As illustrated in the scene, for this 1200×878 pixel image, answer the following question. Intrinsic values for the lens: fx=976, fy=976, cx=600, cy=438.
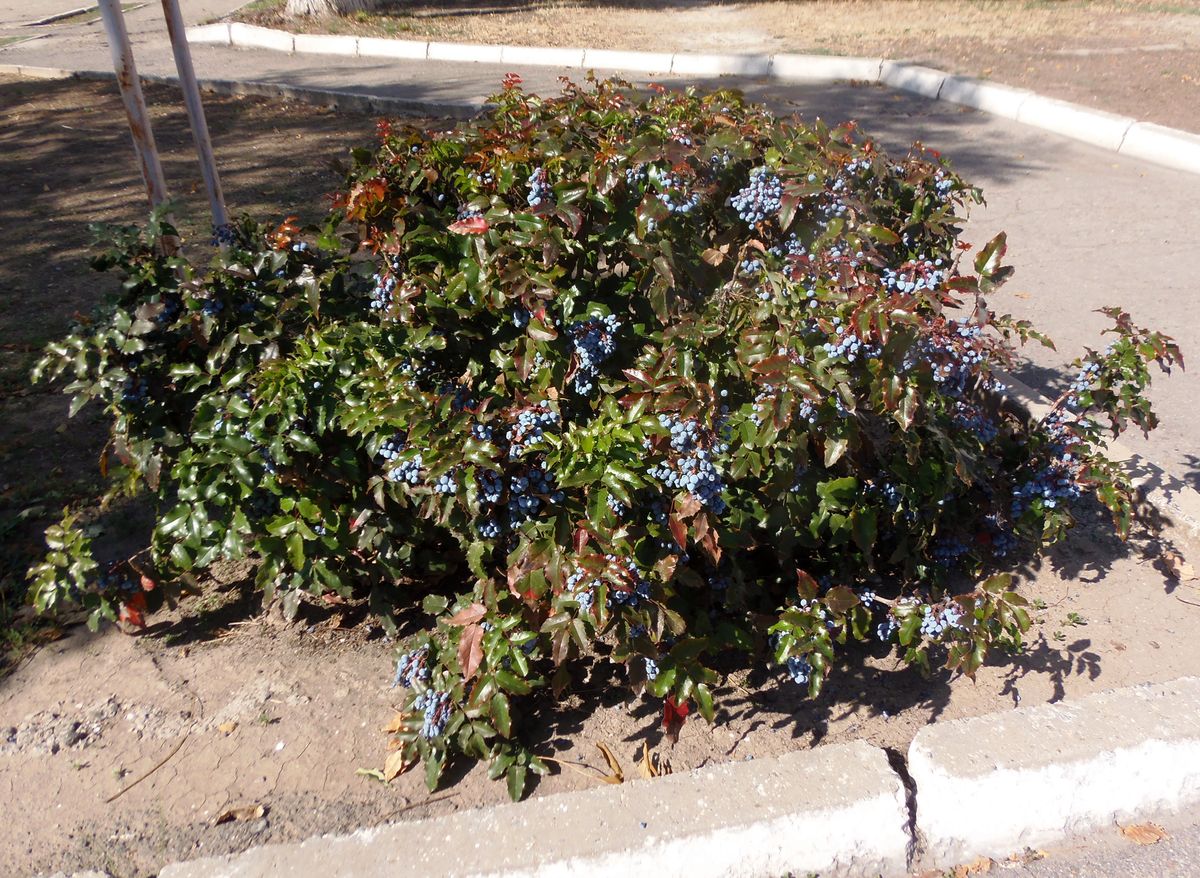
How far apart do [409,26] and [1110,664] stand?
13498 mm

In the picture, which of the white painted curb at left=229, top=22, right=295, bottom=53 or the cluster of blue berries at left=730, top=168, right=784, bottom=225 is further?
the white painted curb at left=229, top=22, right=295, bottom=53

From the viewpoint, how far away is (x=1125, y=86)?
9586 mm

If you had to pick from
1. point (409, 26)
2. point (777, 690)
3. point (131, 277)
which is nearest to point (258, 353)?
point (131, 277)

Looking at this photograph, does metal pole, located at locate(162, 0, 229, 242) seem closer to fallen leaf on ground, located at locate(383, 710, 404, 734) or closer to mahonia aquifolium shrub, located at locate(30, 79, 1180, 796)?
mahonia aquifolium shrub, located at locate(30, 79, 1180, 796)

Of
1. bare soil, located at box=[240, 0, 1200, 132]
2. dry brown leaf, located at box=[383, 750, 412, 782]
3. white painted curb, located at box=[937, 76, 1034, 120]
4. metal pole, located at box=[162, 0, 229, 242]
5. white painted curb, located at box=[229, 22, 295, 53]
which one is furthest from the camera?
white painted curb, located at box=[229, 22, 295, 53]

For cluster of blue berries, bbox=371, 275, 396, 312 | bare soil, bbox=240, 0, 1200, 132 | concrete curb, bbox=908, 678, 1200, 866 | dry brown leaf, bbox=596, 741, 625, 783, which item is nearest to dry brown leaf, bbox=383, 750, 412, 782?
dry brown leaf, bbox=596, 741, 625, 783

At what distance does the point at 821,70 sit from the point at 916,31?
306cm

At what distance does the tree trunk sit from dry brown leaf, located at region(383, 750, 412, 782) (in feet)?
45.3

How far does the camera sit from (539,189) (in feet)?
8.93

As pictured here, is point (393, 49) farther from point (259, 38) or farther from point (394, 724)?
point (394, 724)

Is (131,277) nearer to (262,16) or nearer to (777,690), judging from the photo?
(777,690)

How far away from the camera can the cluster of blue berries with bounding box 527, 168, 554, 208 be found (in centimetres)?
271

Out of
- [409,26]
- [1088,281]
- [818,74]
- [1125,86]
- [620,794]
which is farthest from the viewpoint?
[409,26]

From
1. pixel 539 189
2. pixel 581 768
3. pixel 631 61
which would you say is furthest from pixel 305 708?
pixel 631 61
